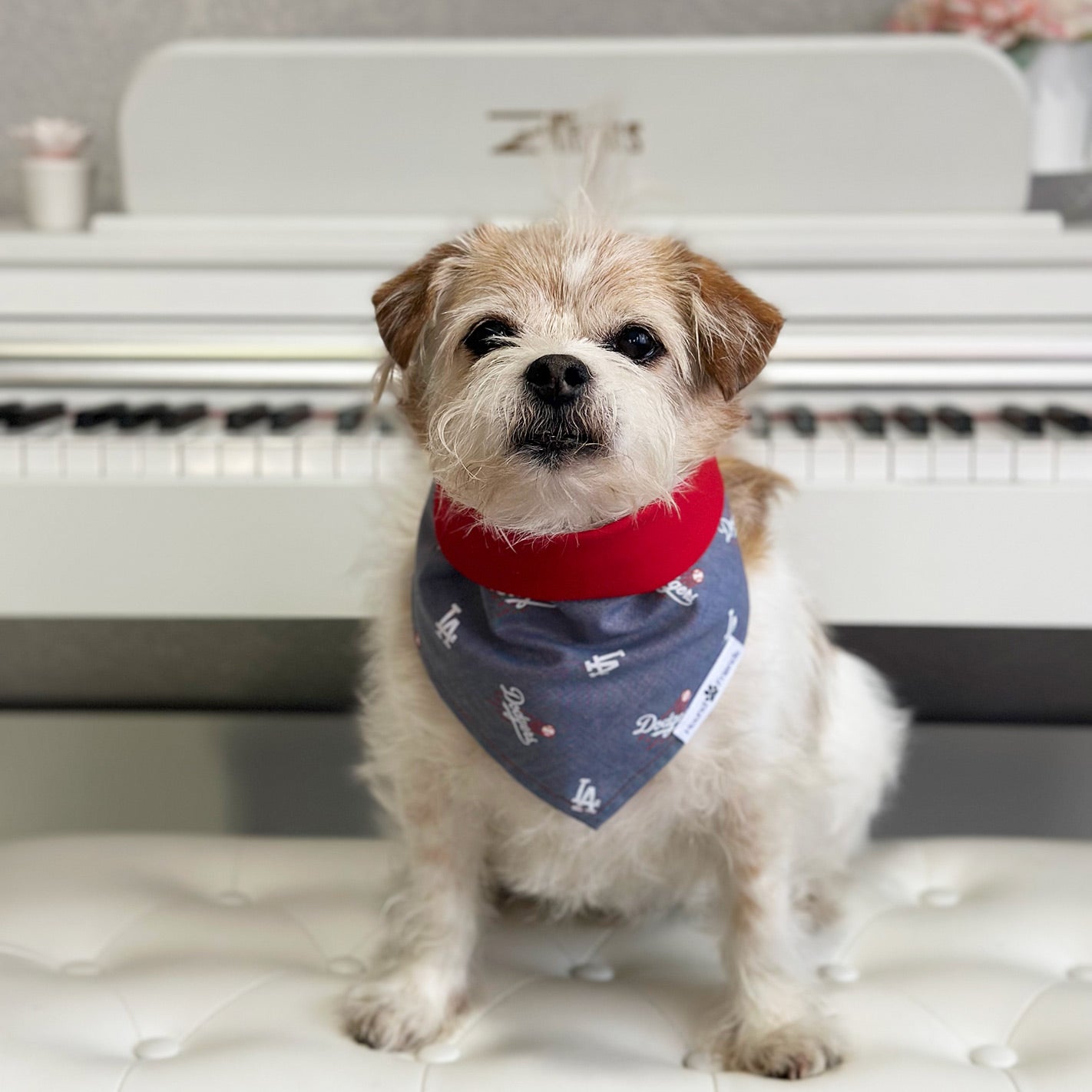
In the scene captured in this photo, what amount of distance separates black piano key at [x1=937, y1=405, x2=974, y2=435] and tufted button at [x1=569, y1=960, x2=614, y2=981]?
65 cm

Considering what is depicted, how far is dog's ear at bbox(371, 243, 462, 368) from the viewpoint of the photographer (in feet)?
3.06

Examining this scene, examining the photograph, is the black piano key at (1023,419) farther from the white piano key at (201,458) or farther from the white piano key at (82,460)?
the white piano key at (82,460)

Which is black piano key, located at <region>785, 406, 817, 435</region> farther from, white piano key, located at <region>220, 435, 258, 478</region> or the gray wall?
the gray wall

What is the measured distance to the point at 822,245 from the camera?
145 centimetres

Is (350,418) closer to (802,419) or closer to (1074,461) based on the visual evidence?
(802,419)

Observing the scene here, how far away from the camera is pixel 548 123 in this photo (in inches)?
61.4

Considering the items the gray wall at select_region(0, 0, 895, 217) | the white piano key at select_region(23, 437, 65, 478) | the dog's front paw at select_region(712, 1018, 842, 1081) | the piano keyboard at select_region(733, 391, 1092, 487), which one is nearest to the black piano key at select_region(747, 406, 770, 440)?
the piano keyboard at select_region(733, 391, 1092, 487)

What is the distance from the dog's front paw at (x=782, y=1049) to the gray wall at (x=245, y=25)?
162cm

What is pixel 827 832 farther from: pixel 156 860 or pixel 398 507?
pixel 156 860

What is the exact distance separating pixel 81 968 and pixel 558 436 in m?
0.66

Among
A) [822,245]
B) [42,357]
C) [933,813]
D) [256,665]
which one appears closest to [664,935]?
[822,245]

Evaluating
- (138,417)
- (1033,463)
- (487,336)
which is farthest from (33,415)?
(1033,463)

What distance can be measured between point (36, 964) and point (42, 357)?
26.5 inches

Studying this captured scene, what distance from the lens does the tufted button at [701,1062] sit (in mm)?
941
